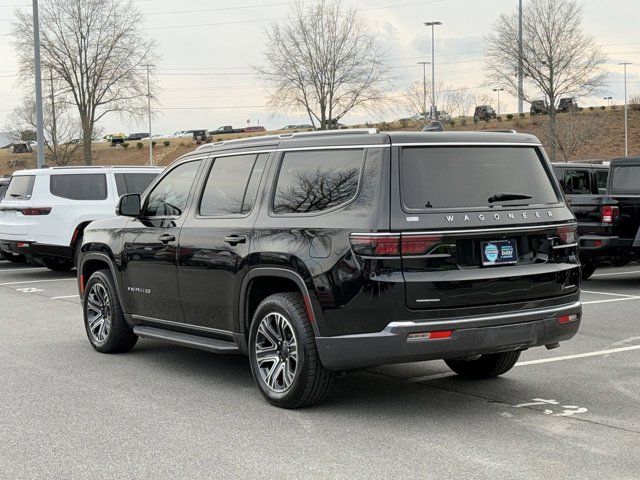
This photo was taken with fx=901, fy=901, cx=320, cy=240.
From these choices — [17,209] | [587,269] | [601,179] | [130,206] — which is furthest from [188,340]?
[601,179]

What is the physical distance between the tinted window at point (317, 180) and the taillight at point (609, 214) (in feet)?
28.3

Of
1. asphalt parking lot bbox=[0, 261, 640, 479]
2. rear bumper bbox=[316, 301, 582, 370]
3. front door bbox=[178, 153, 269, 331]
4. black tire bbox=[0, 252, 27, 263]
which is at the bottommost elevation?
asphalt parking lot bbox=[0, 261, 640, 479]

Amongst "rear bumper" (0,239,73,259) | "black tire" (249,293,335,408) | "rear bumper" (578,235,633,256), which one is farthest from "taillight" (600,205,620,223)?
"rear bumper" (0,239,73,259)

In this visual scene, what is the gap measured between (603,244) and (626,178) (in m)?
1.11

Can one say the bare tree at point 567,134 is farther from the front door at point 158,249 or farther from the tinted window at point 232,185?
the tinted window at point 232,185

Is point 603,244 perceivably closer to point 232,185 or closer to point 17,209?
point 232,185

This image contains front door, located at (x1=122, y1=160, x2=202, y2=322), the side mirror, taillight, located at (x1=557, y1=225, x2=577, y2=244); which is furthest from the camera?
the side mirror

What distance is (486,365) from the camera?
708 centimetres

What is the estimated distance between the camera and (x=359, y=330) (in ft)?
18.7

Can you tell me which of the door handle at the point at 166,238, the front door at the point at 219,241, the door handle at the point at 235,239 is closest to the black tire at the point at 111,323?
the door handle at the point at 166,238

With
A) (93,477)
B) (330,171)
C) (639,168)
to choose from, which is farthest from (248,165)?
(639,168)

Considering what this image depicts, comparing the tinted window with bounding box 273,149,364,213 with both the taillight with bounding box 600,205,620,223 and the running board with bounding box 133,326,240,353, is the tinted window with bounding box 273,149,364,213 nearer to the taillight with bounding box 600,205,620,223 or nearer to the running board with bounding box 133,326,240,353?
the running board with bounding box 133,326,240,353

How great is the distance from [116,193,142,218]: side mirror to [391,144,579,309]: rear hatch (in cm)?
285

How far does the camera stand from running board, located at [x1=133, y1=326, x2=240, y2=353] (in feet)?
22.3
